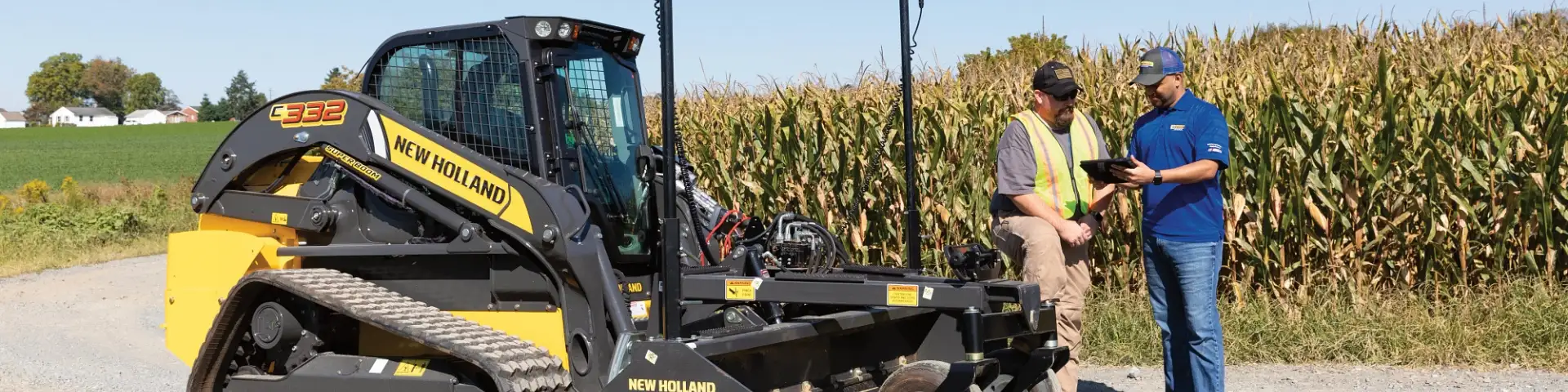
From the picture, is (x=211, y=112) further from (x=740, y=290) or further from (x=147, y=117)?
(x=740, y=290)

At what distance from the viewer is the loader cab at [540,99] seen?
19.2 ft

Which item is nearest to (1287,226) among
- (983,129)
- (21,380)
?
(983,129)

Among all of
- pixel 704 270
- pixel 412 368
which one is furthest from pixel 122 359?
pixel 704 270

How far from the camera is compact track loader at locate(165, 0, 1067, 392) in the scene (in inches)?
209

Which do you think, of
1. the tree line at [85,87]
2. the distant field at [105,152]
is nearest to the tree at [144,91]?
the tree line at [85,87]

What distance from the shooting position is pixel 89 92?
12800cm

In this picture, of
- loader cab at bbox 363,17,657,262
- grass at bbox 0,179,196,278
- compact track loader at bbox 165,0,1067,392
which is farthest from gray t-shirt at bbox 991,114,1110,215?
grass at bbox 0,179,196,278

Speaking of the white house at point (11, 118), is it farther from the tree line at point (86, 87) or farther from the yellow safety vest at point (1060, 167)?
the yellow safety vest at point (1060, 167)

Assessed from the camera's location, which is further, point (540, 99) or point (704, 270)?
point (540, 99)

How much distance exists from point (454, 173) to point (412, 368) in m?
0.88

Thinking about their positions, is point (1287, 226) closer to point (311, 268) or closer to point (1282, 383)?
point (1282, 383)

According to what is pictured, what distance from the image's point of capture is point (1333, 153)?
27.8ft

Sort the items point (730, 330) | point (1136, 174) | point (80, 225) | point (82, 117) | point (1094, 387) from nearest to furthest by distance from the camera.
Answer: point (730, 330)
point (1136, 174)
point (1094, 387)
point (80, 225)
point (82, 117)

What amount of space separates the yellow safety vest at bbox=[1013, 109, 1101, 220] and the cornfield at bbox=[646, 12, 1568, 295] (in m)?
1.51
